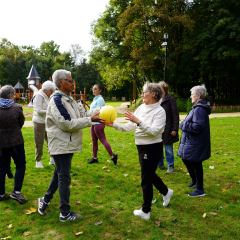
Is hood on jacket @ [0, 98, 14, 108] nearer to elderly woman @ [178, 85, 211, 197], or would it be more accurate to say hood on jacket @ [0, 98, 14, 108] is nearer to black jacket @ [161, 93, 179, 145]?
elderly woman @ [178, 85, 211, 197]

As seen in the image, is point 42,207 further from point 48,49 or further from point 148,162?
point 48,49

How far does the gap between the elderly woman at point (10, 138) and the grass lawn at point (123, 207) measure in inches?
14.2

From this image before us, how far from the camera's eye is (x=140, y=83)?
137 feet

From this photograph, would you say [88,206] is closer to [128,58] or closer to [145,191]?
[145,191]

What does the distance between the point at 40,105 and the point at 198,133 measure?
3.75m

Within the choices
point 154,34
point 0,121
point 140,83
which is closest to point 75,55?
point 140,83

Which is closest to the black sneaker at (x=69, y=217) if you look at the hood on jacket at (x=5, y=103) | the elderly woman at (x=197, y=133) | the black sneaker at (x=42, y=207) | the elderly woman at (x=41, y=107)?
the black sneaker at (x=42, y=207)

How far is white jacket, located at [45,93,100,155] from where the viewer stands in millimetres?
3234

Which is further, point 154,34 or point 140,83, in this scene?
point 140,83

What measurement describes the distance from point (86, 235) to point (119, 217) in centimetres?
69

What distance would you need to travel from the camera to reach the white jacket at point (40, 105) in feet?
18.6

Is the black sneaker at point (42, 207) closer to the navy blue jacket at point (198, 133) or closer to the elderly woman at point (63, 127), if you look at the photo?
the elderly woman at point (63, 127)

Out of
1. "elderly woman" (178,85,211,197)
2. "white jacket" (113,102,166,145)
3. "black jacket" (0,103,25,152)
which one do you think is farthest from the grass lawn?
"white jacket" (113,102,166,145)

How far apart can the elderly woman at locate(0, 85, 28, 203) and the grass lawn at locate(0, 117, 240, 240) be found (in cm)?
36
